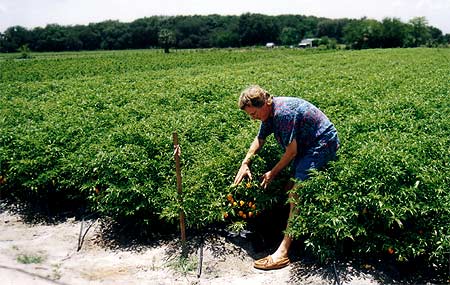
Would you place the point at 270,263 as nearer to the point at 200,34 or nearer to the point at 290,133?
the point at 290,133

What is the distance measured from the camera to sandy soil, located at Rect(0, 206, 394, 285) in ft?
13.1

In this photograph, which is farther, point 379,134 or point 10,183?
point 10,183

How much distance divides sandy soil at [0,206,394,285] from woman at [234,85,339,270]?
282 millimetres

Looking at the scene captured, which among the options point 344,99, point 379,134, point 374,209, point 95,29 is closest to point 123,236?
point 374,209

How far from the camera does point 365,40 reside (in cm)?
7581

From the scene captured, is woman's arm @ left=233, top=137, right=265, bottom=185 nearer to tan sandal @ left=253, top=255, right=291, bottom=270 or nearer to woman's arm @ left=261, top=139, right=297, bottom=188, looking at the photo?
woman's arm @ left=261, top=139, right=297, bottom=188

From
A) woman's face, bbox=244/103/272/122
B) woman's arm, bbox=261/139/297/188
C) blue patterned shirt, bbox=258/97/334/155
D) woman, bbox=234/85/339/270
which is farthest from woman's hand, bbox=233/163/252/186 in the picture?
woman's face, bbox=244/103/272/122

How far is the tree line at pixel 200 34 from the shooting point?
72938mm

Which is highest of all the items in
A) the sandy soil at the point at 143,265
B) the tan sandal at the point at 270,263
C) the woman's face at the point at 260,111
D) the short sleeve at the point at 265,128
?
the woman's face at the point at 260,111

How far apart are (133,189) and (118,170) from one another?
0.41m

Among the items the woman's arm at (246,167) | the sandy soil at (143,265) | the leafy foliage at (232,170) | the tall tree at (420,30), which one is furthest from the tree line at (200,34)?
the woman's arm at (246,167)

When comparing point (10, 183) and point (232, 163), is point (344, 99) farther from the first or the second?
point (10, 183)

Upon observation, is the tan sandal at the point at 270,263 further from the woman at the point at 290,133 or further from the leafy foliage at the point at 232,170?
the leafy foliage at the point at 232,170

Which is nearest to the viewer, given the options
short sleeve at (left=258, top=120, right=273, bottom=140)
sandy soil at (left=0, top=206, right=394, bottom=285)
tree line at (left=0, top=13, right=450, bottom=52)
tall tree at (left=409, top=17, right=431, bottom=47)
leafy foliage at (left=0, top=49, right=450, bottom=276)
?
leafy foliage at (left=0, top=49, right=450, bottom=276)
